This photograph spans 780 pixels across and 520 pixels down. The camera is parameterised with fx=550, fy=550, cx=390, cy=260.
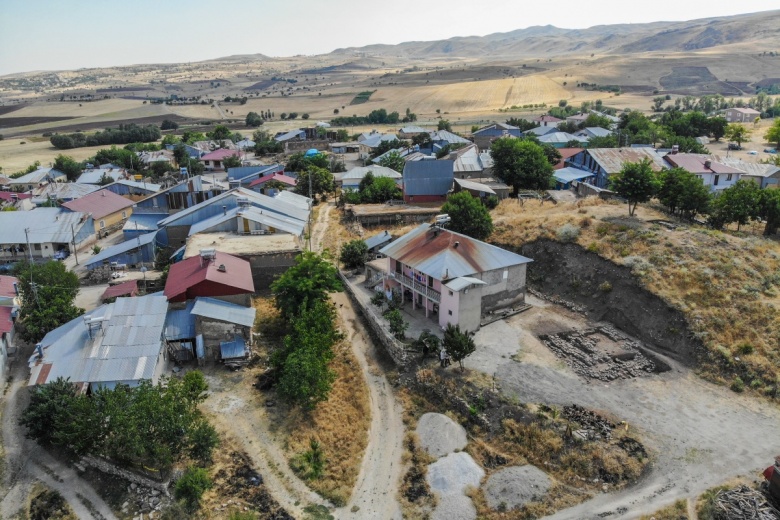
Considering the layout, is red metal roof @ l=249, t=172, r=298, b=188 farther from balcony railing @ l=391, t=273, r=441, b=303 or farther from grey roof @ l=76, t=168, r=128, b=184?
balcony railing @ l=391, t=273, r=441, b=303

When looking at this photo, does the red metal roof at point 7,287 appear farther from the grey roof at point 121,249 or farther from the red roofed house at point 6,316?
the grey roof at point 121,249

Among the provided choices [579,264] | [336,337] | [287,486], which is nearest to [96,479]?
[287,486]

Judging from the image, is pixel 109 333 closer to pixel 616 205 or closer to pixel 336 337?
pixel 336 337

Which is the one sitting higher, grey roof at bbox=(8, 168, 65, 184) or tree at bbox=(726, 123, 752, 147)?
tree at bbox=(726, 123, 752, 147)

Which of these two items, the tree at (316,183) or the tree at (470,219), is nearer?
the tree at (470,219)

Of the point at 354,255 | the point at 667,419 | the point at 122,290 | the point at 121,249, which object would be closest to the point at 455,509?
the point at 667,419

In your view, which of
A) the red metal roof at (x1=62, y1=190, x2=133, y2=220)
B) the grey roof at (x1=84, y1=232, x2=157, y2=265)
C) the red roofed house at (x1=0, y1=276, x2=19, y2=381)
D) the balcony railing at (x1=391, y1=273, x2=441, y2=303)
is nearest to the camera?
the red roofed house at (x1=0, y1=276, x2=19, y2=381)

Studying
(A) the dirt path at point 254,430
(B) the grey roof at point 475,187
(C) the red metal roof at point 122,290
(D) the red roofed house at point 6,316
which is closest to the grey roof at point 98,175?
(D) the red roofed house at point 6,316

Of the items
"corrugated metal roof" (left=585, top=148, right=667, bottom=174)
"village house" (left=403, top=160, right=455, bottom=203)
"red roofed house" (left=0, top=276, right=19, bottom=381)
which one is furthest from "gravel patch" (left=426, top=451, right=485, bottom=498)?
"corrugated metal roof" (left=585, top=148, right=667, bottom=174)
